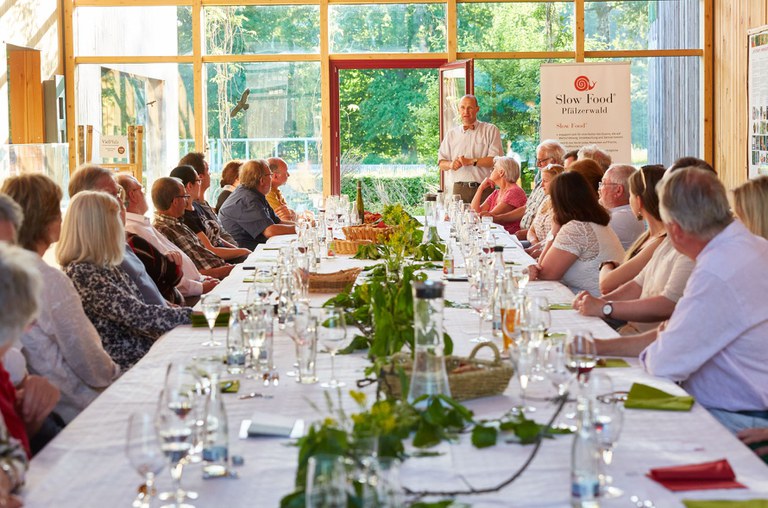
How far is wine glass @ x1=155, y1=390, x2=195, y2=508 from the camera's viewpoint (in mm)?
1868

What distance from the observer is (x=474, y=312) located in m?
4.08

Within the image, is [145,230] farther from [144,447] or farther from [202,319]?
[144,447]

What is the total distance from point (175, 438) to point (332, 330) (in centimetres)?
99

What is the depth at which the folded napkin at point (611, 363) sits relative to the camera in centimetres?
314

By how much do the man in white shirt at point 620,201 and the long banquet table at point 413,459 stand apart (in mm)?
3178

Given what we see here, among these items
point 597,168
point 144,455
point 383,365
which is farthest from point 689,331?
point 597,168

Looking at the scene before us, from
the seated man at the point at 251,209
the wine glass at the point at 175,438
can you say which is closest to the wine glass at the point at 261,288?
the wine glass at the point at 175,438

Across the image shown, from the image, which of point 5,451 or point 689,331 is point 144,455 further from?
point 689,331

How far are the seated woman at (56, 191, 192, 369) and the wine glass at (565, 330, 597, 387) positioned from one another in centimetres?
194

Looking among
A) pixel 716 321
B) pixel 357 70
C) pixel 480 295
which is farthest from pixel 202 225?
pixel 357 70

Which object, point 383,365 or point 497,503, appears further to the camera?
point 383,365

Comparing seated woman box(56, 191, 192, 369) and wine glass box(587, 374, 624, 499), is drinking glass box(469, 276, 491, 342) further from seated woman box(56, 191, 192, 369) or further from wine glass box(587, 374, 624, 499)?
wine glass box(587, 374, 624, 499)

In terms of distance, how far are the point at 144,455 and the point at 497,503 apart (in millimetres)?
641

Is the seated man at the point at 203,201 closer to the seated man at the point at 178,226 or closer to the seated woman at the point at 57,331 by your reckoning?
the seated man at the point at 178,226
